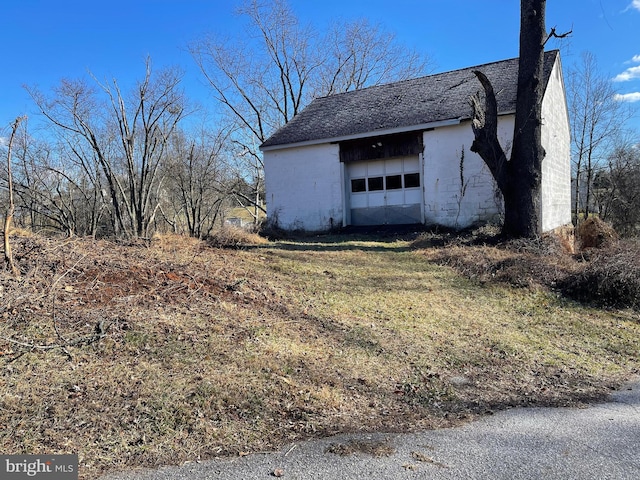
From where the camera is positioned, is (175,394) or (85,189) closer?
(175,394)

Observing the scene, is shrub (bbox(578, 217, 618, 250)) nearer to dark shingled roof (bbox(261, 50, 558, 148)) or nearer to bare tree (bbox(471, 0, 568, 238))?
bare tree (bbox(471, 0, 568, 238))

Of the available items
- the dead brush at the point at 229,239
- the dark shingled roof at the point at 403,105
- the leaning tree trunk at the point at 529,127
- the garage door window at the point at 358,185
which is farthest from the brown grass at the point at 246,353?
the garage door window at the point at 358,185

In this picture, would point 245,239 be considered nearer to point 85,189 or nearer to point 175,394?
point 175,394

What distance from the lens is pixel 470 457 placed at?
2.77 m

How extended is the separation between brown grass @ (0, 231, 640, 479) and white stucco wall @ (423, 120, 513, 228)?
641 centimetres

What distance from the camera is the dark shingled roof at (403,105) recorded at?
14.4m

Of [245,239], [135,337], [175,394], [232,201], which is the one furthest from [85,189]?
[175,394]

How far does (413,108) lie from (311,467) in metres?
14.6

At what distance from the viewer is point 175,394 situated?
340cm

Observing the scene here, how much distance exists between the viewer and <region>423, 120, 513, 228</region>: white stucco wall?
13.7 m

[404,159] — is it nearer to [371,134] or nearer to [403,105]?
[371,134]

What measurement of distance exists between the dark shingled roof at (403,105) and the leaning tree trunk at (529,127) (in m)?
2.53

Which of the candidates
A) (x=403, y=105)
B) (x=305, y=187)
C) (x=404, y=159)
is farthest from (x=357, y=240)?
(x=403, y=105)

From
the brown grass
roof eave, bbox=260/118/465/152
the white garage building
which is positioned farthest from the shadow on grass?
the brown grass
